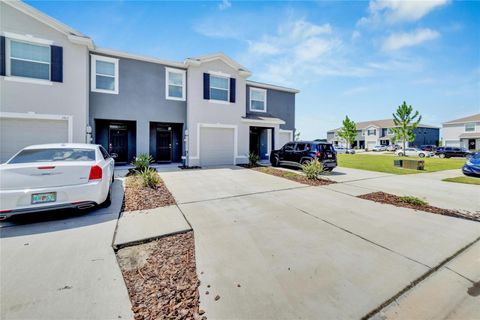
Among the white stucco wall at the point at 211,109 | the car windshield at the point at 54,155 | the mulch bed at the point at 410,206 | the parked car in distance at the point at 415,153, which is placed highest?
the white stucco wall at the point at 211,109

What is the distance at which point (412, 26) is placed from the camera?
8734mm

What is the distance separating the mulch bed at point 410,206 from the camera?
16.4ft

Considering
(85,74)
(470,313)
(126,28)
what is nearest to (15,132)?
(85,74)

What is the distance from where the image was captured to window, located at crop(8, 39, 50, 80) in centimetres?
885

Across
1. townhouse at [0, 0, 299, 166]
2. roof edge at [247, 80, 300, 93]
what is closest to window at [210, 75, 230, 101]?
townhouse at [0, 0, 299, 166]

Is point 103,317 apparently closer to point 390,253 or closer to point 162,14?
point 390,253

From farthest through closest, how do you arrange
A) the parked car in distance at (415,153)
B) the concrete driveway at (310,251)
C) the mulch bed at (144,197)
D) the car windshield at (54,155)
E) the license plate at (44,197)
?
the parked car in distance at (415,153), the mulch bed at (144,197), the car windshield at (54,155), the license plate at (44,197), the concrete driveway at (310,251)

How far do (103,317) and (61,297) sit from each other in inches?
25.2

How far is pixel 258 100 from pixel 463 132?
4718cm

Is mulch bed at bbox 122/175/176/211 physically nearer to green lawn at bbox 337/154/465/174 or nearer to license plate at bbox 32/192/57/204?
license plate at bbox 32/192/57/204

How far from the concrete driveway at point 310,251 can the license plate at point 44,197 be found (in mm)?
2553

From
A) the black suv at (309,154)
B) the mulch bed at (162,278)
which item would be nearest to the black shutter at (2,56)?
the mulch bed at (162,278)

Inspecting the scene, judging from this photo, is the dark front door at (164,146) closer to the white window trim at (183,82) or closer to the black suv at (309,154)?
the white window trim at (183,82)

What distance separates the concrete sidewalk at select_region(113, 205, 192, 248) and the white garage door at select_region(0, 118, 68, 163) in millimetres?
7755
